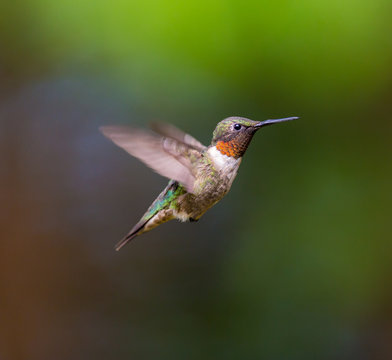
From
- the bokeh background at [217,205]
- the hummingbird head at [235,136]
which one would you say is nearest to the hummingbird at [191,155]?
the hummingbird head at [235,136]

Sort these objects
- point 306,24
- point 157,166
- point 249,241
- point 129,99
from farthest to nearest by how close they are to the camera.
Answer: point 129,99
point 249,241
point 306,24
point 157,166

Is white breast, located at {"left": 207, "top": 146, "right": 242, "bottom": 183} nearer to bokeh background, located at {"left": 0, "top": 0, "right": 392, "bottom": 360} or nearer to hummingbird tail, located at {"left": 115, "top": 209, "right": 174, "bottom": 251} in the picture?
hummingbird tail, located at {"left": 115, "top": 209, "right": 174, "bottom": 251}

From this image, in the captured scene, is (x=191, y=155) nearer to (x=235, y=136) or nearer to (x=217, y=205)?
(x=235, y=136)

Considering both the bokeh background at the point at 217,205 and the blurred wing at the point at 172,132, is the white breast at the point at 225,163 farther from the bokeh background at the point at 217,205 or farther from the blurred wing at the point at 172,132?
the bokeh background at the point at 217,205

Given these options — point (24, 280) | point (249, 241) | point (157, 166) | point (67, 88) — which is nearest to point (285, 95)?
point (249, 241)

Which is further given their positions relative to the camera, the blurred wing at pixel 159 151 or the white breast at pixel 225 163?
the white breast at pixel 225 163

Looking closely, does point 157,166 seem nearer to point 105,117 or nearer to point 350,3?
point 350,3

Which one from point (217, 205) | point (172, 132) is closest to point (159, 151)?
point (172, 132)
